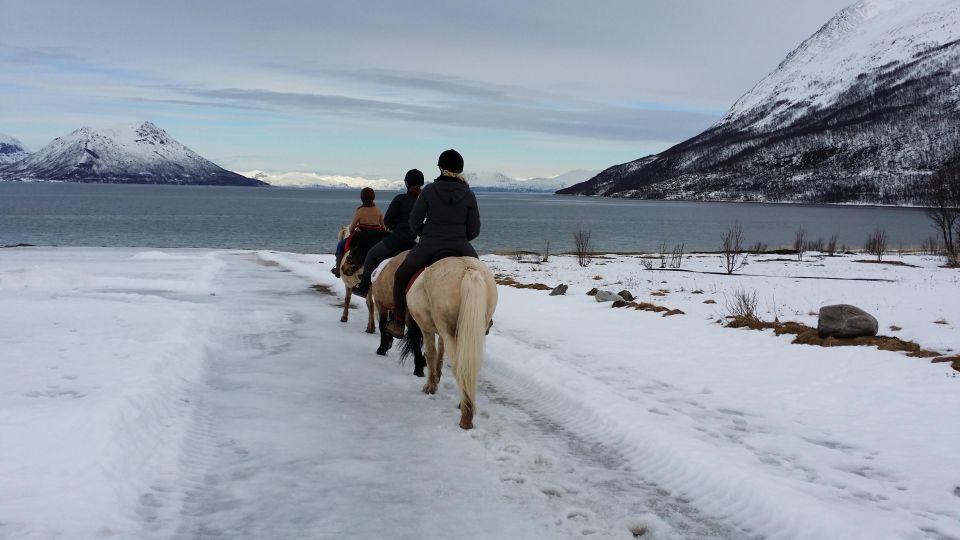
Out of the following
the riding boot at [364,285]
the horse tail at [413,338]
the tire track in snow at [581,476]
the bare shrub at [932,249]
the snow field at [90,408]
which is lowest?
the tire track in snow at [581,476]

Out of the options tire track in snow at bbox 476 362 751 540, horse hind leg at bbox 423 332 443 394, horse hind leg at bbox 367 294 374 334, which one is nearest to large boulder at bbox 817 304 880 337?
tire track in snow at bbox 476 362 751 540

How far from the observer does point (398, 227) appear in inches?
395

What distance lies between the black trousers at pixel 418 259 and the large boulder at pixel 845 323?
677 centimetres

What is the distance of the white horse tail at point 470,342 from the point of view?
20.9 feet

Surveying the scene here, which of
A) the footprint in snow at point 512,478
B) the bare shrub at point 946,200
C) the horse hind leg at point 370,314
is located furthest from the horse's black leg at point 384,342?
the bare shrub at point 946,200

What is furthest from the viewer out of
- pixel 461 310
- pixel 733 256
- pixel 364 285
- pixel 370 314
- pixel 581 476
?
A: pixel 733 256

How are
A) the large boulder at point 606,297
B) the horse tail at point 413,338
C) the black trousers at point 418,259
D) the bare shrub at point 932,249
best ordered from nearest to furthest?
the black trousers at point 418,259 < the horse tail at point 413,338 < the large boulder at point 606,297 < the bare shrub at point 932,249

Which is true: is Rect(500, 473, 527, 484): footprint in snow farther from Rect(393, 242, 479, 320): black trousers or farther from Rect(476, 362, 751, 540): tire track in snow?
Rect(393, 242, 479, 320): black trousers

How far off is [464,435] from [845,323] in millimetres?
7680

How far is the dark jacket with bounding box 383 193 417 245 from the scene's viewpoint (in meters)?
9.75

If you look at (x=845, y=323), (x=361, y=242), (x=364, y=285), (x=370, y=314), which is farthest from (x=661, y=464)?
(x=361, y=242)

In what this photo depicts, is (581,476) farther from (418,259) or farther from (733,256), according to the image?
(733,256)

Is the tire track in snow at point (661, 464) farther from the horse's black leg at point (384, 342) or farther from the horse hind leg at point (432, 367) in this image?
the horse's black leg at point (384, 342)

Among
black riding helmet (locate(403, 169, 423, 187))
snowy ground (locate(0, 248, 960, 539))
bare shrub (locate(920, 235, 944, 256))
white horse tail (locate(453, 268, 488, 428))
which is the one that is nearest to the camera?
snowy ground (locate(0, 248, 960, 539))
